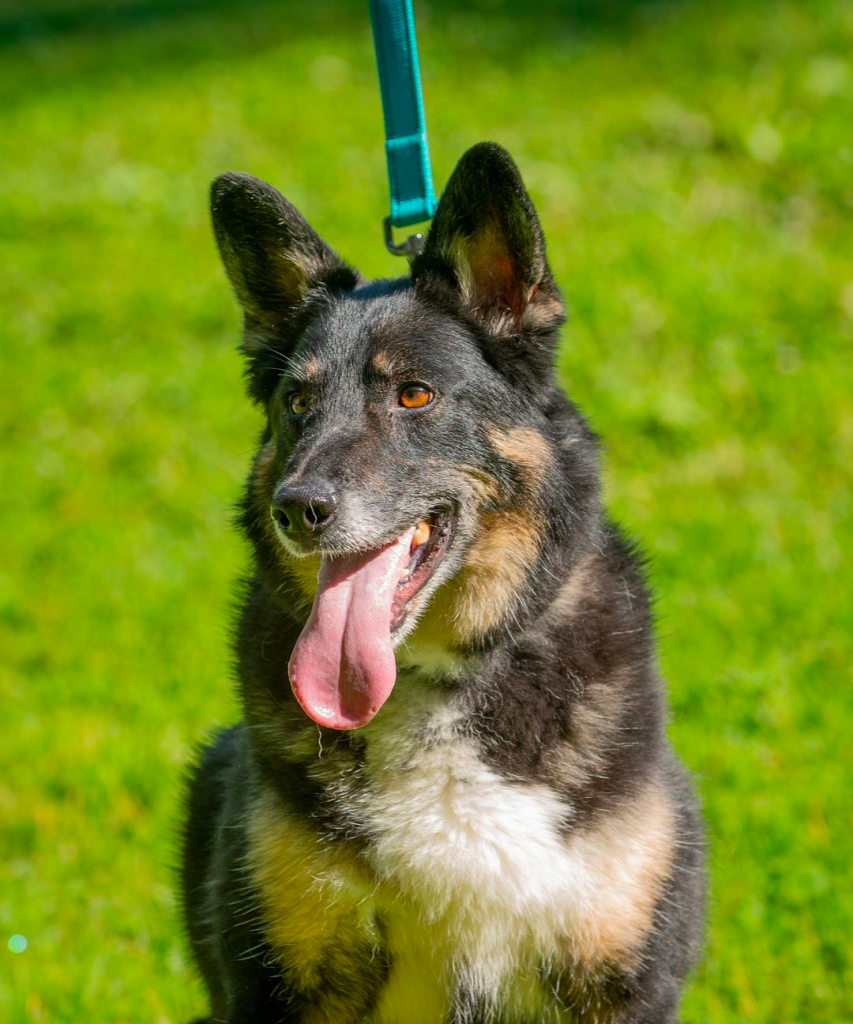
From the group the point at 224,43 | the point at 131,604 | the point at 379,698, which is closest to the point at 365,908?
the point at 379,698

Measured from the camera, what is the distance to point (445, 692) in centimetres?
382

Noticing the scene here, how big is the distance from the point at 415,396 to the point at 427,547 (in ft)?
1.42

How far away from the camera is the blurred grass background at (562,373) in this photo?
541 cm

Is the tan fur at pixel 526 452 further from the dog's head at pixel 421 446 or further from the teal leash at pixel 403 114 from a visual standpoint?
the teal leash at pixel 403 114

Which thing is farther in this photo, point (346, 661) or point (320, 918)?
point (320, 918)

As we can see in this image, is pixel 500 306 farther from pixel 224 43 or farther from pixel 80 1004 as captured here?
pixel 224 43

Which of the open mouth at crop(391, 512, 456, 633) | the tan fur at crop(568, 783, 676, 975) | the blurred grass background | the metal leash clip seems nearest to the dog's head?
the open mouth at crop(391, 512, 456, 633)

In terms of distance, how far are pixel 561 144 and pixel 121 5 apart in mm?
7747

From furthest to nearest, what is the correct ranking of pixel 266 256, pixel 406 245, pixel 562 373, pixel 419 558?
pixel 562 373 < pixel 406 245 < pixel 266 256 < pixel 419 558

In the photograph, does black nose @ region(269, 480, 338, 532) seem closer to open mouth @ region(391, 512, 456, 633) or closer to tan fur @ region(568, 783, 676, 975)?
open mouth @ region(391, 512, 456, 633)

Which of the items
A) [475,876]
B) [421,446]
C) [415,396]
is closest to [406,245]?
[415,396]

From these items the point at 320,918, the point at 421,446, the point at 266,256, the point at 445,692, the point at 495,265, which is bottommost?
the point at 320,918

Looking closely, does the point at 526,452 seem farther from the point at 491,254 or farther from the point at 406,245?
the point at 406,245

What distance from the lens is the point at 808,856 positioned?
17.3ft
